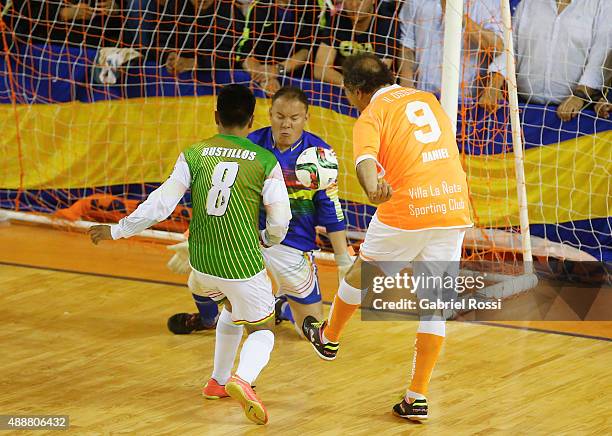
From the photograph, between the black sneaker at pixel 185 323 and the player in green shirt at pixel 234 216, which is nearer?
the player in green shirt at pixel 234 216

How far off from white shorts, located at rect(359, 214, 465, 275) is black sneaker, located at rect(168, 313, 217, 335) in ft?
4.66

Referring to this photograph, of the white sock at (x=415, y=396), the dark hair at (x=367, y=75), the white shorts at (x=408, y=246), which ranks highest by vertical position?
the dark hair at (x=367, y=75)

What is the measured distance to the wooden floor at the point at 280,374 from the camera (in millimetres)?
4648

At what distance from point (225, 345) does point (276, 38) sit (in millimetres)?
3990

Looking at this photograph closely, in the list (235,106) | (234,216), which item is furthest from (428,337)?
(235,106)

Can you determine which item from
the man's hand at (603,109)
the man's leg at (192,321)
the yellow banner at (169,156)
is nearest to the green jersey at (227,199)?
the man's leg at (192,321)

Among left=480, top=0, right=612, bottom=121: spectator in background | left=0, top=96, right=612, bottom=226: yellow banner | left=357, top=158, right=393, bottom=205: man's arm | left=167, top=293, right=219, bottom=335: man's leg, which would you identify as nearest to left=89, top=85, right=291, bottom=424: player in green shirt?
left=357, top=158, right=393, bottom=205: man's arm

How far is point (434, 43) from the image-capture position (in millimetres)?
7598

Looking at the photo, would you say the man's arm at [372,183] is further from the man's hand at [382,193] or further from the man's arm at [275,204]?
the man's arm at [275,204]

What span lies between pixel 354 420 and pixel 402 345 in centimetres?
116

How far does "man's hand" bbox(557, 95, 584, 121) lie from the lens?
7.15 m

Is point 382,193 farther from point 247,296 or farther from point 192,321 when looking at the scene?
point 192,321

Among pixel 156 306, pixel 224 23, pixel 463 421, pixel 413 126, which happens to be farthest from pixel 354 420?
pixel 224 23

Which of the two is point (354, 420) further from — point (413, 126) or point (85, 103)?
point (85, 103)
